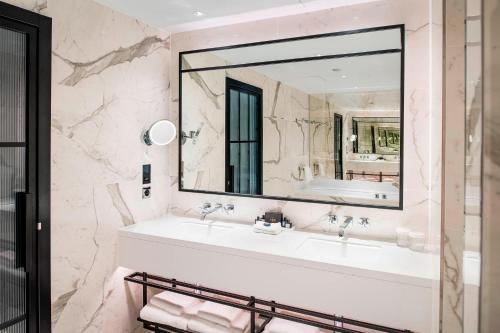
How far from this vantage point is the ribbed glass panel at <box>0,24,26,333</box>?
5.79 feet

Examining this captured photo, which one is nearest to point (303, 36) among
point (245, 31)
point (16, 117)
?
point (245, 31)

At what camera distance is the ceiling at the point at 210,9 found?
2.22m

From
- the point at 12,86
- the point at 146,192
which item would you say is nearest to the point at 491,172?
the point at 12,86

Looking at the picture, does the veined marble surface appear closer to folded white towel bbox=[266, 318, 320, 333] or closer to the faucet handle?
the faucet handle

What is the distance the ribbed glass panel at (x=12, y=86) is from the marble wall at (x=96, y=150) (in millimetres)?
174

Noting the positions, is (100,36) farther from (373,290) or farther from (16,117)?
(373,290)

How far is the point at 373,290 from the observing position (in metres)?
1.67

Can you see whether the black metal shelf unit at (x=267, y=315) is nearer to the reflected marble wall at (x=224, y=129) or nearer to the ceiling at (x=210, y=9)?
the reflected marble wall at (x=224, y=129)

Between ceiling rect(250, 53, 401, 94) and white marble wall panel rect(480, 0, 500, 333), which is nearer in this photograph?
white marble wall panel rect(480, 0, 500, 333)

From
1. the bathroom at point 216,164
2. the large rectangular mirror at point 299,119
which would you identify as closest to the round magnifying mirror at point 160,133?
the bathroom at point 216,164

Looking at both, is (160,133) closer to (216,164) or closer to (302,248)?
(216,164)

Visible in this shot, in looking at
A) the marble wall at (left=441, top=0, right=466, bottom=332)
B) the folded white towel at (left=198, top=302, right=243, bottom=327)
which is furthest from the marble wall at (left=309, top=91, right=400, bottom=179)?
the marble wall at (left=441, top=0, right=466, bottom=332)

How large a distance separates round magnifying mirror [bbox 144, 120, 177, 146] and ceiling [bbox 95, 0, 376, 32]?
788 mm

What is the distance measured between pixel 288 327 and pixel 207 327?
53 cm
